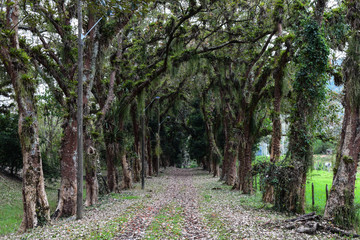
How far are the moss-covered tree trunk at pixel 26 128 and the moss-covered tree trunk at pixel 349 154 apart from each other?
9261 millimetres

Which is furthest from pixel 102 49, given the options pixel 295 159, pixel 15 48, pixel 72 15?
pixel 295 159

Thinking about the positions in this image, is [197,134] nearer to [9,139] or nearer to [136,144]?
[136,144]

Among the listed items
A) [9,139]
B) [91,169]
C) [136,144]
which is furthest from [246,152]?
[9,139]

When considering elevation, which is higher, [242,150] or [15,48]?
[15,48]

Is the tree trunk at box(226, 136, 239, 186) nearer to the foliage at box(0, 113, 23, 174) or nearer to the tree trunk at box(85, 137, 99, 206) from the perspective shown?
the tree trunk at box(85, 137, 99, 206)

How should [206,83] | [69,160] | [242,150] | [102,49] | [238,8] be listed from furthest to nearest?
[206,83], [242,150], [238,8], [102,49], [69,160]

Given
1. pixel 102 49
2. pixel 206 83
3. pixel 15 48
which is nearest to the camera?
pixel 15 48

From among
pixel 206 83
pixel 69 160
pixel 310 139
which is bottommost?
pixel 69 160

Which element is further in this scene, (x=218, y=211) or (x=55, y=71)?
(x=55, y=71)

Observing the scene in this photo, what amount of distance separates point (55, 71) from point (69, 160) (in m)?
3.94

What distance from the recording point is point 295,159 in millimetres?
11195

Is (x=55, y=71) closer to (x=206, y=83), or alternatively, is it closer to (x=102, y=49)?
(x=102, y=49)

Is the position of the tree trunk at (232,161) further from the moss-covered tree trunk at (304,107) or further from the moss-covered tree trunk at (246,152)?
the moss-covered tree trunk at (304,107)

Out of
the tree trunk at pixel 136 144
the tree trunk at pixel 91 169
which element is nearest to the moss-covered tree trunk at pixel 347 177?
the tree trunk at pixel 91 169
